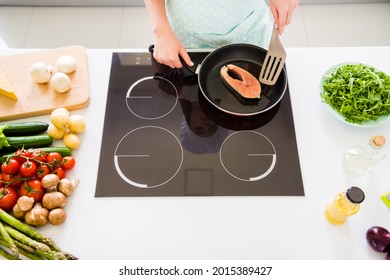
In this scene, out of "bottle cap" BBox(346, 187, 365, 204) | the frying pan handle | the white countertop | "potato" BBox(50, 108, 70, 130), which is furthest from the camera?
the frying pan handle

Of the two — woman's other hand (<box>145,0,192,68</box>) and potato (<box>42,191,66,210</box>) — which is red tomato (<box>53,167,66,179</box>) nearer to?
potato (<box>42,191,66,210</box>)

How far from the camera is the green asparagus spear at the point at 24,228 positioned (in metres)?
0.84

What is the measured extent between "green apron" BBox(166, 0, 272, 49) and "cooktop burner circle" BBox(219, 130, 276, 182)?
1.39ft

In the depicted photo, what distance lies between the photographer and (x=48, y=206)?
2.91 feet

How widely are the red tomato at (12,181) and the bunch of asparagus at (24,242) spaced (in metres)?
0.07

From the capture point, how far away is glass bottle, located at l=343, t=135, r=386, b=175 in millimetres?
938

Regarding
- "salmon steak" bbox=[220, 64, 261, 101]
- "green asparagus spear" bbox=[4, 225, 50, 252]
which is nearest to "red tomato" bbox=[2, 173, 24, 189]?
"green asparagus spear" bbox=[4, 225, 50, 252]

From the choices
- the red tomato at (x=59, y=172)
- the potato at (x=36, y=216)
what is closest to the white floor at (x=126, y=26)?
the red tomato at (x=59, y=172)

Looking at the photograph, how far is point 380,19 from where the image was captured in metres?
2.24

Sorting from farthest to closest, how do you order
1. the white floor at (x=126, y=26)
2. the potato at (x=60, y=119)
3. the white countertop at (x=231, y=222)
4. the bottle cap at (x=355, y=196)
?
1. the white floor at (x=126, y=26)
2. the potato at (x=60, y=119)
3. the white countertop at (x=231, y=222)
4. the bottle cap at (x=355, y=196)

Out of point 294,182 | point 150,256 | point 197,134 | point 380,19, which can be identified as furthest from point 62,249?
point 380,19

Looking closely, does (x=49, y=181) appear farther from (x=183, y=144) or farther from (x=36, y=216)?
(x=183, y=144)

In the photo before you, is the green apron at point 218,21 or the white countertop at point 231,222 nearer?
the white countertop at point 231,222

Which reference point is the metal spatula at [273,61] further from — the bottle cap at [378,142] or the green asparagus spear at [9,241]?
the green asparagus spear at [9,241]
